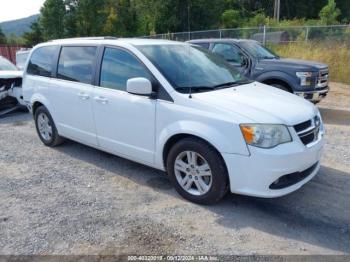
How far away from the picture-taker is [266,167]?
349 centimetres

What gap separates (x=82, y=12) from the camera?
44.8 m

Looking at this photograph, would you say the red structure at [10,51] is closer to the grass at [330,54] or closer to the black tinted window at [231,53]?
the grass at [330,54]

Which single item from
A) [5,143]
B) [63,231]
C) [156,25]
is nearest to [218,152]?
[63,231]

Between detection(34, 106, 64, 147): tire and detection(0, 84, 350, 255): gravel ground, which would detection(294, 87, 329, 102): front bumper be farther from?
detection(34, 106, 64, 147): tire

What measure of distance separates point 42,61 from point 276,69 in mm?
5064

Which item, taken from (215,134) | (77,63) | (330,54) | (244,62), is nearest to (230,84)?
(215,134)

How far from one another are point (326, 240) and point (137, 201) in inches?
80.8

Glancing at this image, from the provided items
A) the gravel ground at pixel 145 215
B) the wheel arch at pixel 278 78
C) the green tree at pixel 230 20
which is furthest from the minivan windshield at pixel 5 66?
the green tree at pixel 230 20

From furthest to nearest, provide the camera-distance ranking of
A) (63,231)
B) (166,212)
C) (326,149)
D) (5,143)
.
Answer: (5,143) < (326,149) < (166,212) < (63,231)

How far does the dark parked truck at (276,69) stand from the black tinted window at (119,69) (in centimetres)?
454

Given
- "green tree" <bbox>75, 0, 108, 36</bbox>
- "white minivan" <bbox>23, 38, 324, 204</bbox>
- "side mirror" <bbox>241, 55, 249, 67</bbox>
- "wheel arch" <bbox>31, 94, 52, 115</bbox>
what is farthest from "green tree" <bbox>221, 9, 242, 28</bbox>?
"white minivan" <bbox>23, 38, 324, 204</bbox>

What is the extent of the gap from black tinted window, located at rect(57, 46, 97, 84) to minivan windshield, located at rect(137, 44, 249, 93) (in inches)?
35.2

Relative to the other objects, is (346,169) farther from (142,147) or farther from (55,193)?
(55,193)

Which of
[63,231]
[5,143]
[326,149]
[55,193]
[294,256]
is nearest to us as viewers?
[294,256]
